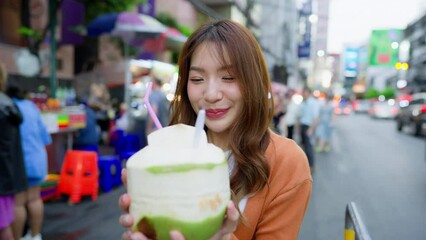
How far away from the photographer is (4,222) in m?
3.36

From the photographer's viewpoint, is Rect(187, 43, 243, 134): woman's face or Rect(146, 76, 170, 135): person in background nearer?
Rect(187, 43, 243, 134): woman's face

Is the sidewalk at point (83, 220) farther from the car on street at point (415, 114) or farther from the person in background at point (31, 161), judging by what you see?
the car on street at point (415, 114)

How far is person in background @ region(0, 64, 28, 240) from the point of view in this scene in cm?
334

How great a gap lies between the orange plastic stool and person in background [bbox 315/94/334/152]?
761 centimetres

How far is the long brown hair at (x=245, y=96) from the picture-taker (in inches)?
51.7

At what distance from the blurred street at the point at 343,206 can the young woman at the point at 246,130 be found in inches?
127

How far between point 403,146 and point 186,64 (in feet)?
45.3

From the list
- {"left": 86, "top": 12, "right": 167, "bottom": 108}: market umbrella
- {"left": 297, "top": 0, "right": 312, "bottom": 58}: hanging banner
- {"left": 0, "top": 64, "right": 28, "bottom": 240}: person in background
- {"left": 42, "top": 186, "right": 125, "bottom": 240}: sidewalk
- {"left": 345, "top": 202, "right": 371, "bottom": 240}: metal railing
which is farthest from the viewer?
{"left": 297, "top": 0, "right": 312, "bottom": 58}: hanging banner

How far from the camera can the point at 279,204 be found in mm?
1324

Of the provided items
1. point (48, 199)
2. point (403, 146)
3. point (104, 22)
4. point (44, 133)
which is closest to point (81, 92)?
point (104, 22)

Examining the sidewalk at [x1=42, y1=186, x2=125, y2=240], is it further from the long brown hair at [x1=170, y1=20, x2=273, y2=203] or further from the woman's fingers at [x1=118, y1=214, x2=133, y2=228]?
the woman's fingers at [x1=118, y1=214, x2=133, y2=228]

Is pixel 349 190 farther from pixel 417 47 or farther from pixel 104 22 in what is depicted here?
pixel 417 47

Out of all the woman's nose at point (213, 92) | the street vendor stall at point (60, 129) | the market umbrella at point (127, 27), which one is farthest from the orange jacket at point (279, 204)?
the market umbrella at point (127, 27)

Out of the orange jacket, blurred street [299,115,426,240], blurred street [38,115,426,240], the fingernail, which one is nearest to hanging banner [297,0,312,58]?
blurred street [299,115,426,240]
